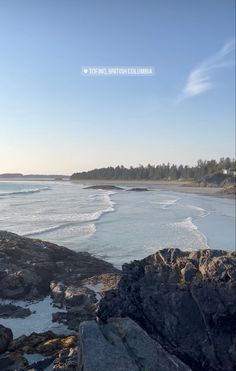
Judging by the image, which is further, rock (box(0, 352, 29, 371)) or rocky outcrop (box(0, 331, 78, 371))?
rock (box(0, 352, 29, 371))

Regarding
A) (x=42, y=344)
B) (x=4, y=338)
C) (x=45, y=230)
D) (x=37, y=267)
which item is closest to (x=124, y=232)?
(x=45, y=230)

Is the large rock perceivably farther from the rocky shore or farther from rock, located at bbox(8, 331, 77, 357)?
rock, located at bbox(8, 331, 77, 357)

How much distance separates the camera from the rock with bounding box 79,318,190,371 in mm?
5426

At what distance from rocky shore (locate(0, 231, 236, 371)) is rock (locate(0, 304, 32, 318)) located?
57mm

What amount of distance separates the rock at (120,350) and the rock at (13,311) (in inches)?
152

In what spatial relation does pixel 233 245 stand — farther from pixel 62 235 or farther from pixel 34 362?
pixel 34 362

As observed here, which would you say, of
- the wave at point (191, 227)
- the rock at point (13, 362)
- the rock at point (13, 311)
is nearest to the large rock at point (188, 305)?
the rock at point (13, 362)

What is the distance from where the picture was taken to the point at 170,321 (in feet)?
23.0

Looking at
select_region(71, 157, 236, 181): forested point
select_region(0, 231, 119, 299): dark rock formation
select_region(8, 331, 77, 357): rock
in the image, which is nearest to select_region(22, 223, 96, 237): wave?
select_region(0, 231, 119, 299): dark rock formation

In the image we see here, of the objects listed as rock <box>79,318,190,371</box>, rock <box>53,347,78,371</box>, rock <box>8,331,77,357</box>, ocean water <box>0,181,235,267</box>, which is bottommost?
ocean water <box>0,181,235,267</box>

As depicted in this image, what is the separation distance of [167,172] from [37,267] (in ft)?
487

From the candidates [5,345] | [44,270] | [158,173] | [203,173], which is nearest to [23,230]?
[44,270]

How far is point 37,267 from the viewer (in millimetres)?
12625

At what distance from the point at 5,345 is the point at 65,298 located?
318 centimetres
